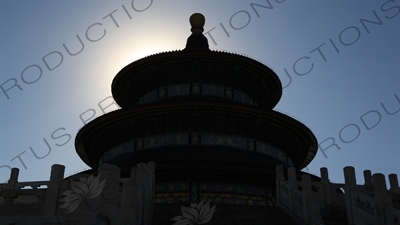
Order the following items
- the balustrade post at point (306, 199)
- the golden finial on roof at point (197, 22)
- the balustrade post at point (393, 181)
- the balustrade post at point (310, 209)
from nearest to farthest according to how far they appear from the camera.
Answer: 1. the balustrade post at point (310, 209)
2. the balustrade post at point (306, 199)
3. the balustrade post at point (393, 181)
4. the golden finial on roof at point (197, 22)

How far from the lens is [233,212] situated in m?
16.1

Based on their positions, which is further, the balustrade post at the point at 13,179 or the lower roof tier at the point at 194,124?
the lower roof tier at the point at 194,124

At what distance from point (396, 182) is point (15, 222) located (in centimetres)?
1561

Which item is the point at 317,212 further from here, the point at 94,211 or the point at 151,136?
the point at 151,136

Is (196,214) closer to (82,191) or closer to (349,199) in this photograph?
(82,191)

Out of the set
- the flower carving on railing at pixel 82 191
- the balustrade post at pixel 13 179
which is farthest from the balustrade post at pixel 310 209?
the balustrade post at pixel 13 179

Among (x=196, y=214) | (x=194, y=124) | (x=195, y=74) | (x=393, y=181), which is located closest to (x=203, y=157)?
(x=194, y=124)

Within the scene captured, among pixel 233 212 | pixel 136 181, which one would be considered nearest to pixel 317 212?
pixel 233 212

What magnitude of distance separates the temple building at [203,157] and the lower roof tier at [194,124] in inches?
2.1

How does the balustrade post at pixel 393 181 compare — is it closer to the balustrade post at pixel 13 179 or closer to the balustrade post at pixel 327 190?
the balustrade post at pixel 327 190

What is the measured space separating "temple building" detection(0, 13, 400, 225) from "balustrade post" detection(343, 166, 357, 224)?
3 cm

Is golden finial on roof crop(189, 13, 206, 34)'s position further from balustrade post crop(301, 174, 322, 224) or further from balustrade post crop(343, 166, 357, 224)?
balustrade post crop(301, 174, 322, 224)

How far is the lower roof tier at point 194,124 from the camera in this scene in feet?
77.8

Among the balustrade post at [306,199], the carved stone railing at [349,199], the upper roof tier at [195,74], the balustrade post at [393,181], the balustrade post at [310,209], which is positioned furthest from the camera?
the upper roof tier at [195,74]
